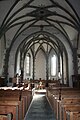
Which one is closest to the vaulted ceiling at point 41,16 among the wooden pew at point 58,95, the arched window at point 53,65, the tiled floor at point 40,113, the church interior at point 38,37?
the church interior at point 38,37

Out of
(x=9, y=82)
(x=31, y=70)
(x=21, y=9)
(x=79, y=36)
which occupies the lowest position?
(x=9, y=82)

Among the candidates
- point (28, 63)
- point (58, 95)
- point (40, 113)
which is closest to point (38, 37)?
point (28, 63)

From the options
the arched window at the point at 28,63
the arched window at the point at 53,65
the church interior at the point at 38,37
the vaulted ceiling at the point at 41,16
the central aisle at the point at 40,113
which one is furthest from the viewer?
the arched window at the point at 53,65

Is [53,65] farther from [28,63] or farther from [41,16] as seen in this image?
[41,16]

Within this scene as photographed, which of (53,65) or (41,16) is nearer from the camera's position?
(41,16)

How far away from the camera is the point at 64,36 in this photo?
71.1 ft

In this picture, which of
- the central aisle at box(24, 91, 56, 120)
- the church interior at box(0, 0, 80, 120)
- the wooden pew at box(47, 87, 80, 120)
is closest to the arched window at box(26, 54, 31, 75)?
the church interior at box(0, 0, 80, 120)

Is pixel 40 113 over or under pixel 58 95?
under

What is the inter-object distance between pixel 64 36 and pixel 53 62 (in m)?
11.6

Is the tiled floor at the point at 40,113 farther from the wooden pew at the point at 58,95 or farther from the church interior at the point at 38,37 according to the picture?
the wooden pew at the point at 58,95

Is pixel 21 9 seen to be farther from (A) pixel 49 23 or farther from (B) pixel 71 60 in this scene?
(B) pixel 71 60

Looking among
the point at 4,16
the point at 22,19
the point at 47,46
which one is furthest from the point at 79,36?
the point at 47,46

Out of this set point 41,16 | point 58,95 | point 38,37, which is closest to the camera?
point 58,95

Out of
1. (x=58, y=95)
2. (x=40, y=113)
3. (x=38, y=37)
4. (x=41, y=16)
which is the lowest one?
(x=40, y=113)
